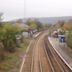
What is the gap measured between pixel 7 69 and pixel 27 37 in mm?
50429

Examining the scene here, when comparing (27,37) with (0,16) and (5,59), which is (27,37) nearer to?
(0,16)

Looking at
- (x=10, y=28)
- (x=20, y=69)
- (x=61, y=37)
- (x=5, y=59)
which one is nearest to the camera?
(x=20, y=69)

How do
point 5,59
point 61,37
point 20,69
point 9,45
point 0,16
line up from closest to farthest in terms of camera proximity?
1. point 20,69
2. point 5,59
3. point 0,16
4. point 9,45
5. point 61,37

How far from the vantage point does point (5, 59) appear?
39.2 m

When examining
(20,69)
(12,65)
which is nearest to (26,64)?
(12,65)

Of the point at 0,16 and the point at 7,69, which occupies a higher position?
the point at 0,16

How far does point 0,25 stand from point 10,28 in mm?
6239

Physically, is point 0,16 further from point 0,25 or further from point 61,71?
point 61,71

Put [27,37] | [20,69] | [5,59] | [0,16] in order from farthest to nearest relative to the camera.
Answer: [27,37]
[0,16]
[5,59]
[20,69]

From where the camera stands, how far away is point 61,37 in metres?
60.2

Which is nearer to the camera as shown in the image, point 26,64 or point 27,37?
point 26,64

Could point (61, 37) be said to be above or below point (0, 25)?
below

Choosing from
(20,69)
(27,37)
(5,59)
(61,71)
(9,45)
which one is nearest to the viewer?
(61,71)

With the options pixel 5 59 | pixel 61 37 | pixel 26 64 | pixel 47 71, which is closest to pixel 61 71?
pixel 47 71
